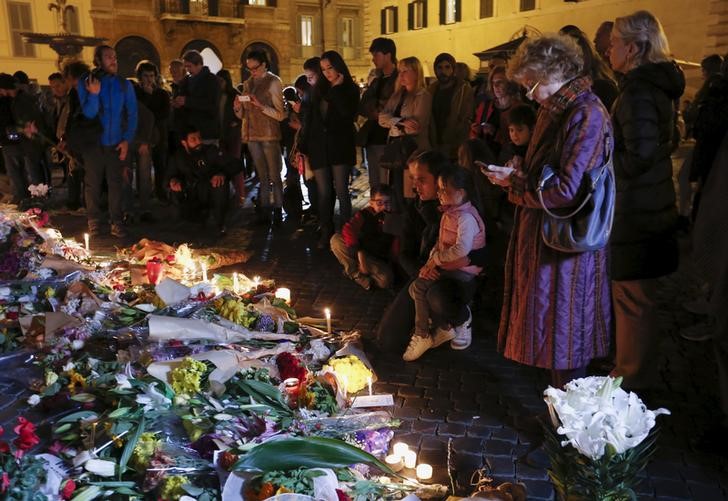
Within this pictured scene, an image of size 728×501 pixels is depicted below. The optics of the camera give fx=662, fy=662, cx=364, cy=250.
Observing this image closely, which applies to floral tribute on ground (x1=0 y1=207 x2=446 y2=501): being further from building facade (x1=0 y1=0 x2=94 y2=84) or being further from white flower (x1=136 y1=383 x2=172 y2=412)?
building facade (x1=0 y1=0 x2=94 y2=84)

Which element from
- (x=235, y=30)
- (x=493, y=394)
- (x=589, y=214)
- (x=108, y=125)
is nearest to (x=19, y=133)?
(x=108, y=125)

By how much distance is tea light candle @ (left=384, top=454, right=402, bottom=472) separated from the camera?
3.16 meters

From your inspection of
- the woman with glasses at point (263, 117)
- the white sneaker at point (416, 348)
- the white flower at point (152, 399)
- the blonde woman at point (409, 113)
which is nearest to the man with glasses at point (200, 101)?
the woman with glasses at point (263, 117)

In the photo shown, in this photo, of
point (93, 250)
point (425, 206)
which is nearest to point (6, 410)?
point (425, 206)

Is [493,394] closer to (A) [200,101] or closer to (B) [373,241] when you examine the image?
(B) [373,241]

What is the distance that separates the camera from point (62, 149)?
31.2 ft

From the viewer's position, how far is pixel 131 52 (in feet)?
103

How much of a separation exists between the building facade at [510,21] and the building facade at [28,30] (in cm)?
1629

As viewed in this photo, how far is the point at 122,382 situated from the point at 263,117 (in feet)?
18.0

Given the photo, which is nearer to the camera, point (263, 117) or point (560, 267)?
point (560, 267)

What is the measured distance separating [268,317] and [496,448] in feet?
5.95

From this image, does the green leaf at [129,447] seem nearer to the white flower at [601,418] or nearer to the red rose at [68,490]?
the red rose at [68,490]

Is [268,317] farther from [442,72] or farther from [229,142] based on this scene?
[229,142]

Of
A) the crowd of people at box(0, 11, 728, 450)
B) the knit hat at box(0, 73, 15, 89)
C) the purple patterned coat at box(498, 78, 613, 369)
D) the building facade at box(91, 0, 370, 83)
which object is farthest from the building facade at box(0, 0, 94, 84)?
the purple patterned coat at box(498, 78, 613, 369)
